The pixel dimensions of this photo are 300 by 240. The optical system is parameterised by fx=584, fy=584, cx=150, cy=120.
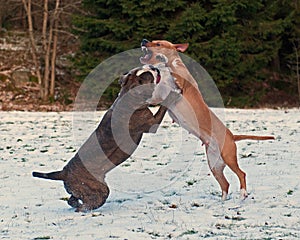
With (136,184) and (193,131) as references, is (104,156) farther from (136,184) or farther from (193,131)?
(136,184)

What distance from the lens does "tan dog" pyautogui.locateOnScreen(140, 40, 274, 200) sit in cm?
699

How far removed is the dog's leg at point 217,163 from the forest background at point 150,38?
56.8 feet

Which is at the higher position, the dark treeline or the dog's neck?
the dark treeline

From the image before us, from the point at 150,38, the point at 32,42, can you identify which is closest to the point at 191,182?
the point at 150,38

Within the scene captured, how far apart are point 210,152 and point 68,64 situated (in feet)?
75.0

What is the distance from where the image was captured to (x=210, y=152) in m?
7.23

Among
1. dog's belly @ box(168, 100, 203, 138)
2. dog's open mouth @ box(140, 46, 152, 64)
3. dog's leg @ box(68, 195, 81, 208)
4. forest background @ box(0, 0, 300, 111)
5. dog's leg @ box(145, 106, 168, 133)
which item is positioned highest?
forest background @ box(0, 0, 300, 111)

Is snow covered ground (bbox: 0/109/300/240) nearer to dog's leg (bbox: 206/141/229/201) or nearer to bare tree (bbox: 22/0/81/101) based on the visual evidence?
dog's leg (bbox: 206/141/229/201)

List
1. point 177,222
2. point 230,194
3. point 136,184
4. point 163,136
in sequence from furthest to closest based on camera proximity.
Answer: point 163,136 → point 136,184 → point 230,194 → point 177,222

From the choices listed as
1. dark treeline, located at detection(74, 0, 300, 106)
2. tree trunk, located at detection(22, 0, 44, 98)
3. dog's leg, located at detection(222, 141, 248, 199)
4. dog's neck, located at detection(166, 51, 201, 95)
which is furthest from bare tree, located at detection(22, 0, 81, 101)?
dog's leg, located at detection(222, 141, 248, 199)

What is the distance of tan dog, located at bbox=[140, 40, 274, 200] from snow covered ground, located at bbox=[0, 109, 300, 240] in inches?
23.4

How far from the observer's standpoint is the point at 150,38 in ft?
82.8

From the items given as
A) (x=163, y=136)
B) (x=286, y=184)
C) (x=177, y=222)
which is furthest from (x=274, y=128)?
(x=177, y=222)

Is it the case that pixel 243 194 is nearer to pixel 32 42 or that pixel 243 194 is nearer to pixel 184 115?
pixel 184 115
